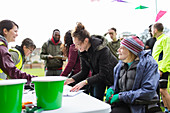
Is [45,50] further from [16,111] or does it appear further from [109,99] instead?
[16,111]

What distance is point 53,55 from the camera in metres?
3.87

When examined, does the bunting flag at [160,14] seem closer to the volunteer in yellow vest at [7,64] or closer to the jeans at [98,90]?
the jeans at [98,90]

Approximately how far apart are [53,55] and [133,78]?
2426 millimetres

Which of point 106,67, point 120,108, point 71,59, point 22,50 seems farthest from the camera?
point 22,50

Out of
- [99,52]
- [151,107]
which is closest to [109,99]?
[151,107]

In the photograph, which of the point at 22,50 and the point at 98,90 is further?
the point at 22,50

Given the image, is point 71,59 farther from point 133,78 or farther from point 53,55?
point 53,55

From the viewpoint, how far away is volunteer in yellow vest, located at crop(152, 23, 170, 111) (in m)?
3.01

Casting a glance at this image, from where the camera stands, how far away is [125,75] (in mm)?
1812

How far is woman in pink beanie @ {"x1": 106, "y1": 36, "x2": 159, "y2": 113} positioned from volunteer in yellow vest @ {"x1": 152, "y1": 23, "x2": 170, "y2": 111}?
1.44 meters

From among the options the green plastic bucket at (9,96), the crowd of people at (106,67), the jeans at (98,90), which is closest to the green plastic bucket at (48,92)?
the green plastic bucket at (9,96)

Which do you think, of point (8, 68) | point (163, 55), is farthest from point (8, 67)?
point (163, 55)

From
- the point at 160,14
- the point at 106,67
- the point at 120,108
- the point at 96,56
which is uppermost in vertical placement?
the point at 160,14

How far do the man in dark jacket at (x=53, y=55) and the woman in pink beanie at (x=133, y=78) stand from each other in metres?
2.01
